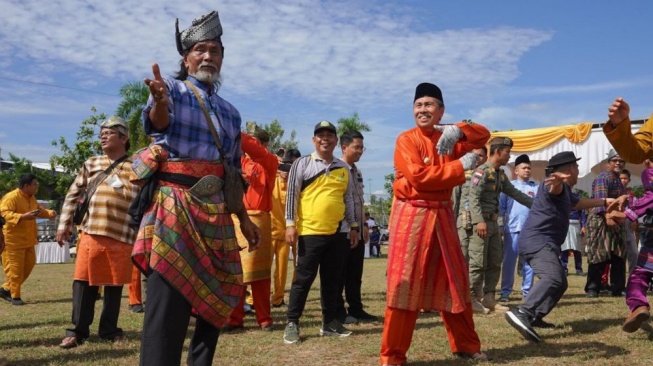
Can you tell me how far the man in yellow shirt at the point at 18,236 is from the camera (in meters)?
9.35

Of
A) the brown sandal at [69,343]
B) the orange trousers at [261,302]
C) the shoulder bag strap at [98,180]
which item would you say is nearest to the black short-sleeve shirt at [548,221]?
the orange trousers at [261,302]

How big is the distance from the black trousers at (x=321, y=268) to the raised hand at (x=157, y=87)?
3086mm

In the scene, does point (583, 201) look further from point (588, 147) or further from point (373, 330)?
point (588, 147)

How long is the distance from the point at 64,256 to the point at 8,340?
60.7ft

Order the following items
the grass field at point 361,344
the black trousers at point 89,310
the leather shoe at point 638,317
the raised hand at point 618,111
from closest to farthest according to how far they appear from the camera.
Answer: the raised hand at point 618,111, the grass field at point 361,344, the leather shoe at point 638,317, the black trousers at point 89,310

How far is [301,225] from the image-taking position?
5945mm

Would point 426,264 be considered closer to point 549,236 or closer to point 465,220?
point 549,236

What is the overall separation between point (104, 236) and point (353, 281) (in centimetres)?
305

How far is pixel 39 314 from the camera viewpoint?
26.2ft

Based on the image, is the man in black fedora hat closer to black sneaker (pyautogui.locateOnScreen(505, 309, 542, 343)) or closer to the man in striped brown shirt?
black sneaker (pyautogui.locateOnScreen(505, 309, 542, 343))

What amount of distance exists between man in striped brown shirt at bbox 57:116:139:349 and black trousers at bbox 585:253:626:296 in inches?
269

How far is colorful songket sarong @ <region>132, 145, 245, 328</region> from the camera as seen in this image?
3.04m

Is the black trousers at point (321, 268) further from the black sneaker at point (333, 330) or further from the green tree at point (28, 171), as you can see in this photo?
the green tree at point (28, 171)

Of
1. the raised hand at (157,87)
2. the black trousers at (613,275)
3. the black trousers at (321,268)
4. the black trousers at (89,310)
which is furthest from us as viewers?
the black trousers at (613,275)
